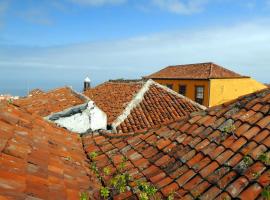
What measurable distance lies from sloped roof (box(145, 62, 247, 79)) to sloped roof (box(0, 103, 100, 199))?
87.9 feet

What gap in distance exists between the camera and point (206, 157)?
449 centimetres

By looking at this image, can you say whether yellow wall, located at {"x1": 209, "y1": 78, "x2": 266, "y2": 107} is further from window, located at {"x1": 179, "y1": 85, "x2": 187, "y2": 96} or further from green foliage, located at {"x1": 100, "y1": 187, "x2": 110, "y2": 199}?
green foliage, located at {"x1": 100, "y1": 187, "x2": 110, "y2": 199}

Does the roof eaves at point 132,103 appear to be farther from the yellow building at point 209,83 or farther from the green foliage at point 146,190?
the yellow building at point 209,83

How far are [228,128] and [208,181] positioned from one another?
1.35 m

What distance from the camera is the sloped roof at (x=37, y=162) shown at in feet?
12.0

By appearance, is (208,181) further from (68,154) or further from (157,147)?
(68,154)

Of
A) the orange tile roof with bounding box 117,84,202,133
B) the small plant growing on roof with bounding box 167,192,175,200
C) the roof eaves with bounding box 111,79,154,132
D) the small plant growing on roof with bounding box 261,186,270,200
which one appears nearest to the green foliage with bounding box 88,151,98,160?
the small plant growing on roof with bounding box 167,192,175,200

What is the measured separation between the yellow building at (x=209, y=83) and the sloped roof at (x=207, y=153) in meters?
26.5

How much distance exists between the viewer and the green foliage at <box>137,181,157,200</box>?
13.1ft

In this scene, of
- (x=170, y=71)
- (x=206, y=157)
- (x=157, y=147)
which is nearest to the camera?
(x=206, y=157)

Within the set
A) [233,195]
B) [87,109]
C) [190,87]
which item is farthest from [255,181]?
[190,87]

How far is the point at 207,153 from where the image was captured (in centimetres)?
457

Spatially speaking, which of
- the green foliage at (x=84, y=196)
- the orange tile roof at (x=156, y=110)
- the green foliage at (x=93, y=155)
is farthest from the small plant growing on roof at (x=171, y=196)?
the orange tile roof at (x=156, y=110)

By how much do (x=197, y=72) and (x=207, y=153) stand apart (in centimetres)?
3058
